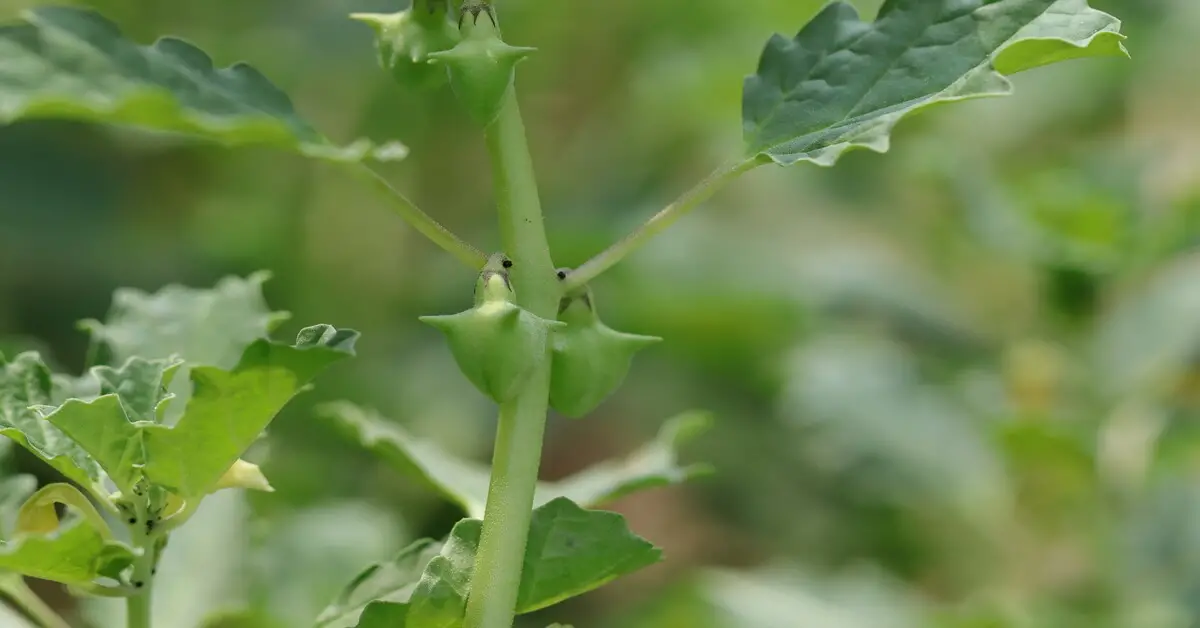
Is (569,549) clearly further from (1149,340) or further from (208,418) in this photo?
(1149,340)

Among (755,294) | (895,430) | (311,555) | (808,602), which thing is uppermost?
(755,294)

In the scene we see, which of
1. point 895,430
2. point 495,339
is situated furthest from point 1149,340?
point 495,339

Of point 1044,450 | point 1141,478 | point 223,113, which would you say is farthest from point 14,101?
point 1141,478

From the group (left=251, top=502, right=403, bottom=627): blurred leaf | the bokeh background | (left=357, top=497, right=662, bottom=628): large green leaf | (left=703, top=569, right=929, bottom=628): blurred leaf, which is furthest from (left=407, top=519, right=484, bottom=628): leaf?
(left=703, top=569, right=929, bottom=628): blurred leaf

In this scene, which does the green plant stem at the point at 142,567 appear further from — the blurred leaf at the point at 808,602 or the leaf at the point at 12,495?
the blurred leaf at the point at 808,602

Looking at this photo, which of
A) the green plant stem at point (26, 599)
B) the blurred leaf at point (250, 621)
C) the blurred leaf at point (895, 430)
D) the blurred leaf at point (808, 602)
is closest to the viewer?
the green plant stem at point (26, 599)

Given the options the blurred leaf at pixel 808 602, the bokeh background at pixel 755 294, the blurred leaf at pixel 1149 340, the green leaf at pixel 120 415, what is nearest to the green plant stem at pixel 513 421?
the green leaf at pixel 120 415
